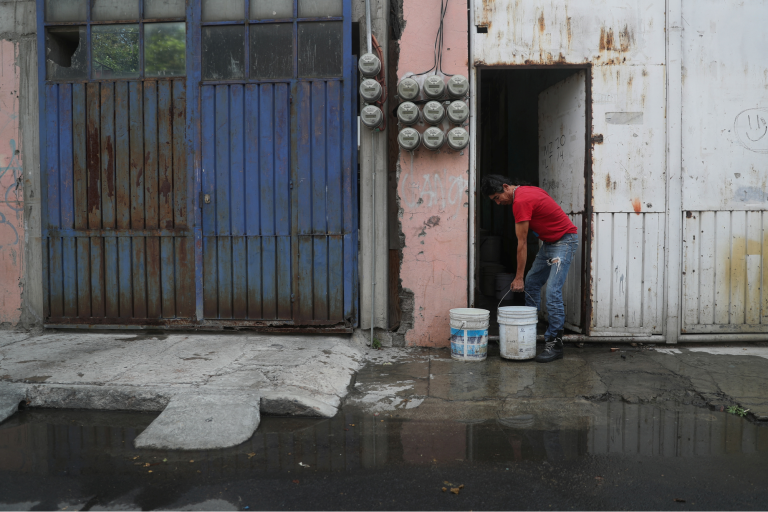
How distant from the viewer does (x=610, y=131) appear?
5984 millimetres

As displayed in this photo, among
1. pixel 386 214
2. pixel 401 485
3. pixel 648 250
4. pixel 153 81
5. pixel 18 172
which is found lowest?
pixel 401 485

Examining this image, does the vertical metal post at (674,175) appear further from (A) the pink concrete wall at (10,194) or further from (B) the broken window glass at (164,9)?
(A) the pink concrete wall at (10,194)

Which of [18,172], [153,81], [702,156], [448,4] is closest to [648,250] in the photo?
[702,156]

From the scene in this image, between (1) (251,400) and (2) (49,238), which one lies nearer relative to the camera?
(1) (251,400)

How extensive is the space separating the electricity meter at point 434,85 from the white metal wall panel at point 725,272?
9.78ft

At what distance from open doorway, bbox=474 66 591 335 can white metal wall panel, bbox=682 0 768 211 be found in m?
1.09

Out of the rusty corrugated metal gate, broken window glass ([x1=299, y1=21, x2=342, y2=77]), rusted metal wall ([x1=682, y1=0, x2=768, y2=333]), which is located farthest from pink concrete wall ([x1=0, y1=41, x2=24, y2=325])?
rusted metal wall ([x1=682, y1=0, x2=768, y2=333])

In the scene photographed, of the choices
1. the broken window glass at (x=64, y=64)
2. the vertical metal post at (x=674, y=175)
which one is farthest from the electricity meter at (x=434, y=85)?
the broken window glass at (x=64, y=64)

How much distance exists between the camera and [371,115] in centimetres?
574

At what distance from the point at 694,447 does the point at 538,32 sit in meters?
4.30

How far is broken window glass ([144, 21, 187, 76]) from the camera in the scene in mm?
6098

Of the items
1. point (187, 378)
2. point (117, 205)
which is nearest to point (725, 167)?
point (187, 378)

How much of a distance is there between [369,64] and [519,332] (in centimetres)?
307

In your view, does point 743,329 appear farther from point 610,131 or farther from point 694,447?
point 694,447
